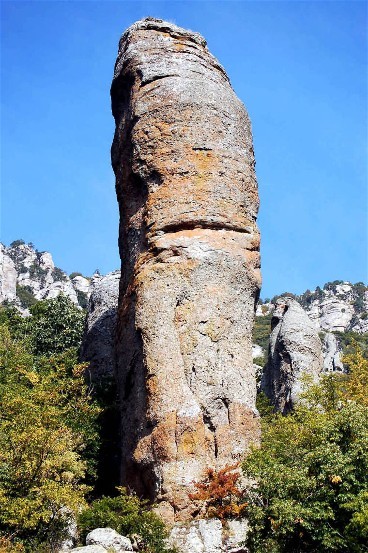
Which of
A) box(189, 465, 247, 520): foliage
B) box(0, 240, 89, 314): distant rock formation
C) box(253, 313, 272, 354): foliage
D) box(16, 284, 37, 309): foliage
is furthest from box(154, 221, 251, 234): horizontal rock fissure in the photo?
box(16, 284, 37, 309): foliage

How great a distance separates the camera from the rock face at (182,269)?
18141 millimetres

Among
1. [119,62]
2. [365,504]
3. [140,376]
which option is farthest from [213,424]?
[119,62]

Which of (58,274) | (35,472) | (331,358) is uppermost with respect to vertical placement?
(58,274)

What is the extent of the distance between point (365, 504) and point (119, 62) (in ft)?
55.9

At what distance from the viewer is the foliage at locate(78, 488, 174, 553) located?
1574cm

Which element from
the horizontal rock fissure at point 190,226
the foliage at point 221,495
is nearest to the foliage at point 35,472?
the foliage at point 221,495

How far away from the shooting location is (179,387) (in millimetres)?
18531

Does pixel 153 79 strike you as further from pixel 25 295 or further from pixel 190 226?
pixel 25 295

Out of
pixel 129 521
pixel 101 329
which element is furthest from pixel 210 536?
pixel 101 329

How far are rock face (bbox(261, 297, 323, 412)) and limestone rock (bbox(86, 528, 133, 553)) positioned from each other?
661 inches

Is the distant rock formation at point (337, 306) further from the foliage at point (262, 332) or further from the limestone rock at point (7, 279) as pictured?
the limestone rock at point (7, 279)

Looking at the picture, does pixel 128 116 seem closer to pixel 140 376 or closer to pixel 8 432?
pixel 140 376

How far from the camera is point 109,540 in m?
15.0

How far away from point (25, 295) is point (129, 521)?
86.0 m
